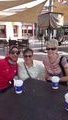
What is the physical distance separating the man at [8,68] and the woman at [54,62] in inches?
18.8

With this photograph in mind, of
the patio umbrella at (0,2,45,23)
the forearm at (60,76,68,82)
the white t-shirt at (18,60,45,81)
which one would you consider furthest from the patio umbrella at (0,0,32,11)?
the forearm at (60,76,68,82)

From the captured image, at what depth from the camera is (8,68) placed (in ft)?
13.5

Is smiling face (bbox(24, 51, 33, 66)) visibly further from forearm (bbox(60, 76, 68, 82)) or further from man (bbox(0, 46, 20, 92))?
forearm (bbox(60, 76, 68, 82))

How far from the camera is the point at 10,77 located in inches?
163

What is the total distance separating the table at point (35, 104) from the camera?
253cm

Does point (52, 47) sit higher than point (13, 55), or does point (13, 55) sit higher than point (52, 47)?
point (52, 47)

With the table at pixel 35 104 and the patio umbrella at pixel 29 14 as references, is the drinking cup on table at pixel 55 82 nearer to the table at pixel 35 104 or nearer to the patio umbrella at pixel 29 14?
the table at pixel 35 104

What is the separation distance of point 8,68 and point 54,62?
27.6 inches

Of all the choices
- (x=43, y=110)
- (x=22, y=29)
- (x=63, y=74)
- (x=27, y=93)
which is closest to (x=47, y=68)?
(x=63, y=74)

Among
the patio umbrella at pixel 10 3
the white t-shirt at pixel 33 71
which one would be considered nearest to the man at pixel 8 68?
the white t-shirt at pixel 33 71

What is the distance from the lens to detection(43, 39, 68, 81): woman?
3.87 m

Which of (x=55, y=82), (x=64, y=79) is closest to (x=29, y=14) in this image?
(x=64, y=79)

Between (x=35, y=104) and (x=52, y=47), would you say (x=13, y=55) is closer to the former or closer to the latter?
(x=52, y=47)

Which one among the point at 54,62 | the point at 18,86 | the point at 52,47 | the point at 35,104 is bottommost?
the point at 35,104
